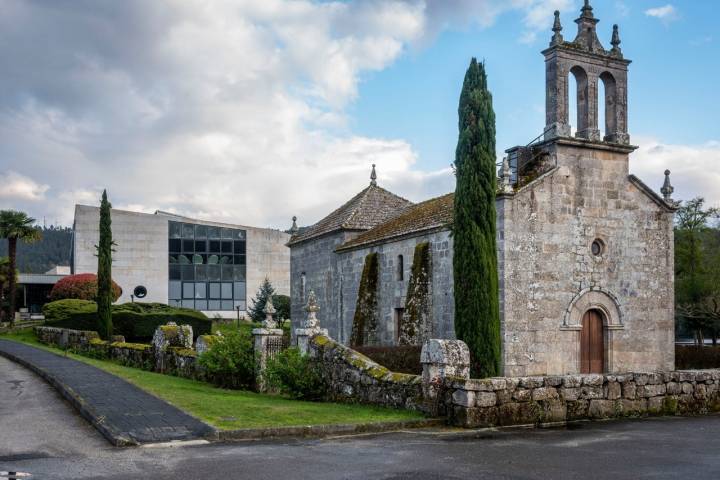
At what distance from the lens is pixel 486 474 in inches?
342

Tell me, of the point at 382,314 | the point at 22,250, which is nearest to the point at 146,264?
the point at 382,314

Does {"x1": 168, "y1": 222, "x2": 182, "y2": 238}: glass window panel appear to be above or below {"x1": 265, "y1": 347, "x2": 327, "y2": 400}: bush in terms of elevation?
above

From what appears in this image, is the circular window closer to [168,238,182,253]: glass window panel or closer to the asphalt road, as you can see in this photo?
the asphalt road

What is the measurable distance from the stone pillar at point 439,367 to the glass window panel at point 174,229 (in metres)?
47.5

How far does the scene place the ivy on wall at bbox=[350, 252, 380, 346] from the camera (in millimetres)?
29406

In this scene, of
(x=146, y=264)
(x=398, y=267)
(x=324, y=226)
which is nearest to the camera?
(x=398, y=267)

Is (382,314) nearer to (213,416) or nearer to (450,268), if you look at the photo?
(450,268)

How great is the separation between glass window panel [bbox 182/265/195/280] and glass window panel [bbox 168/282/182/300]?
2.51ft

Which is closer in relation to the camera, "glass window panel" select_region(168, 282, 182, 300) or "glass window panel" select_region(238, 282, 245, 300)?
"glass window panel" select_region(168, 282, 182, 300)

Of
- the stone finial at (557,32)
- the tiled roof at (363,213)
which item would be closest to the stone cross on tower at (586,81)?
the stone finial at (557,32)

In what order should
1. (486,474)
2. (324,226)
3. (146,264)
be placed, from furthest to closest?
1. (146,264)
2. (324,226)
3. (486,474)

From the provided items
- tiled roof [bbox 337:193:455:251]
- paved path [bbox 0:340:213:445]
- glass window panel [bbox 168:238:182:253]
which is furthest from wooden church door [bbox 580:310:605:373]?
glass window panel [bbox 168:238:182:253]

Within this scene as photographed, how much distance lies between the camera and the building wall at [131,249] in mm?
56281

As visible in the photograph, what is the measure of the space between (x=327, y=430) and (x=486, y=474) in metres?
3.38
